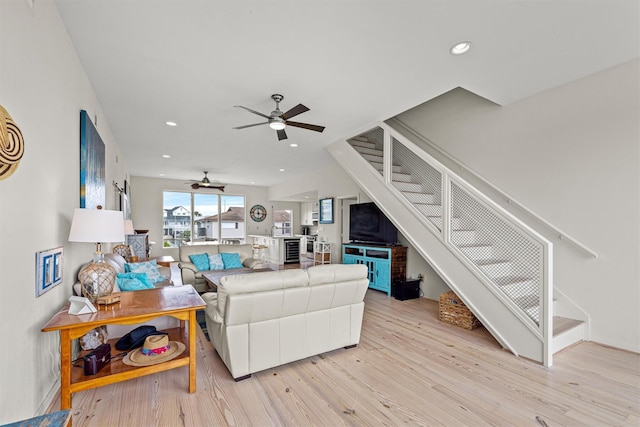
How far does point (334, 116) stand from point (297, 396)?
3.36 metres

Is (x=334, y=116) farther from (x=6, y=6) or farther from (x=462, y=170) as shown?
(x=6, y=6)

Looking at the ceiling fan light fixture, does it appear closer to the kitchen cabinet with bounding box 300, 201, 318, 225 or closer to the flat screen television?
the flat screen television

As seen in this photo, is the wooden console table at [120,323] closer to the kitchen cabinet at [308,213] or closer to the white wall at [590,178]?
the white wall at [590,178]

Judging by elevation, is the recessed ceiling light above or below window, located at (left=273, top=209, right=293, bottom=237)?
above

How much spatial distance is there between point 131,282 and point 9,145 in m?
2.12

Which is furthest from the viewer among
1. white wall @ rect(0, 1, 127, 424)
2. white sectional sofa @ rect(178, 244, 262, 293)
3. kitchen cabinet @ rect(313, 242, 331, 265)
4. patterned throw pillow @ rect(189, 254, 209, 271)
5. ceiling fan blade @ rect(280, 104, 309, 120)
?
kitchen cabinet @ rect(313, 242, 331, 265)

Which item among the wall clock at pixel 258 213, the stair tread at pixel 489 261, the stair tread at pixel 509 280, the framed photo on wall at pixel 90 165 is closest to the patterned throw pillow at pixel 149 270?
the framed photo on wall at pixel 90 165

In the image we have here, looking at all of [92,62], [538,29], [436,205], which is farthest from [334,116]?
[92,62]

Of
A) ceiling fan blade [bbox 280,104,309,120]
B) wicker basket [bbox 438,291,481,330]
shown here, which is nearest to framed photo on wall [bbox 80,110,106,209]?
ceiling fan blade [bbox 280,104,309,120]

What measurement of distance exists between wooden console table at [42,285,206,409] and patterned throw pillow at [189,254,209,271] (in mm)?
2823

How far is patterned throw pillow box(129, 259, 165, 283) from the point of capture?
12.6ft

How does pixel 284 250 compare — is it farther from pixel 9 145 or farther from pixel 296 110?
pixel 9 145

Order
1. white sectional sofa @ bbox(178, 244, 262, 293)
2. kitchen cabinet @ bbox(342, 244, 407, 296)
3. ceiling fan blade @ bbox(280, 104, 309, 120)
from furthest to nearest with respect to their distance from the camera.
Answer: kitchen cabinet @ bbox(342, 244, 407, 296), white sectional sofa @ bbox(178, 244, 262, 293), ceiling fan blade @ bbox(280, 104, 309, 120)

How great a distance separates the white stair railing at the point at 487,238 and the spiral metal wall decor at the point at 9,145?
358 cm
